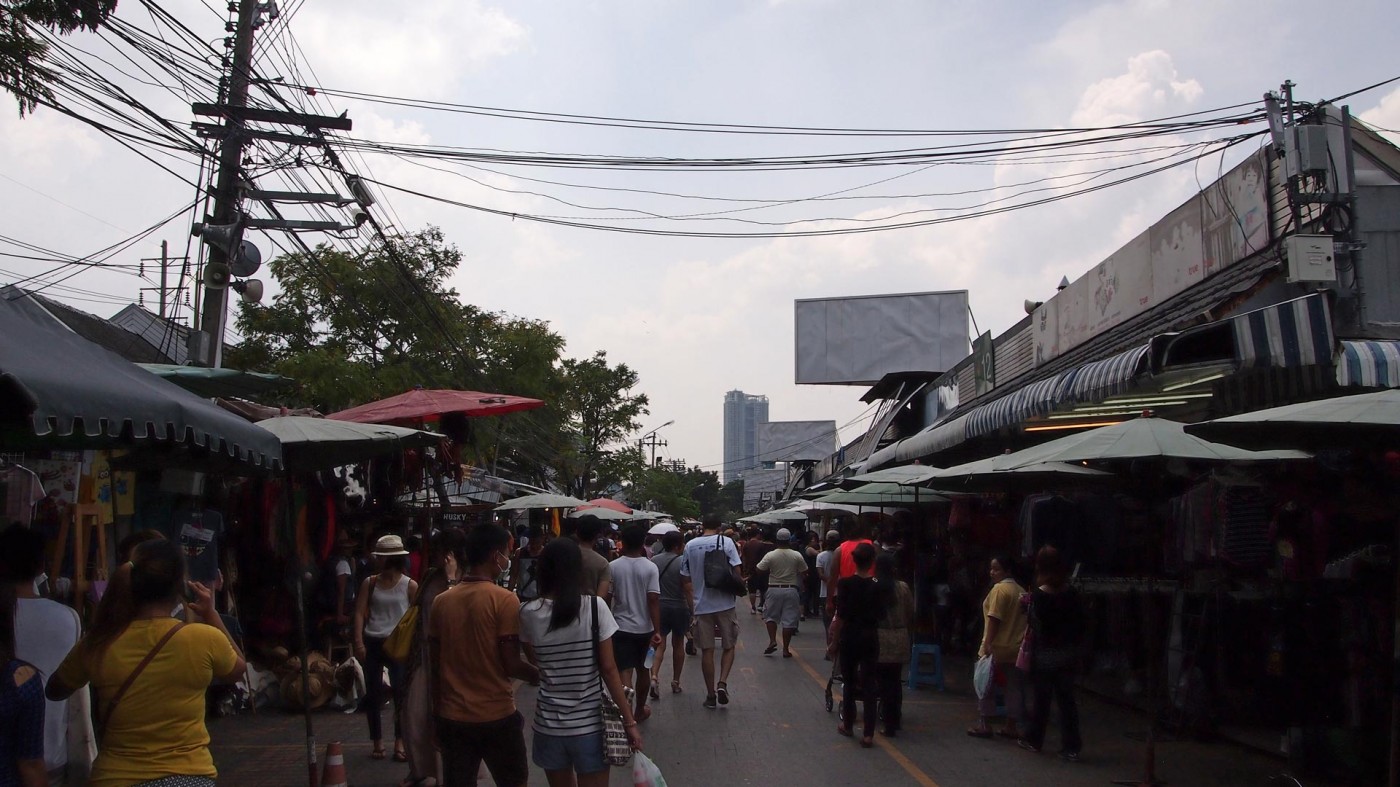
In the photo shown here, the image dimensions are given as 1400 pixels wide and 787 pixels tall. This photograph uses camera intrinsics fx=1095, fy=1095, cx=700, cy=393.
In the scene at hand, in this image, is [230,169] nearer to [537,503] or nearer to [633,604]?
[633,604]

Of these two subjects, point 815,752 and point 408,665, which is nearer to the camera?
point 408,665

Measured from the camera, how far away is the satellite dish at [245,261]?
13.4m

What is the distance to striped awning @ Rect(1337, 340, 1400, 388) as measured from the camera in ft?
26.3

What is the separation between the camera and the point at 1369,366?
26.6ft

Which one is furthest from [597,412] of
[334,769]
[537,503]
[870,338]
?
[334,769]

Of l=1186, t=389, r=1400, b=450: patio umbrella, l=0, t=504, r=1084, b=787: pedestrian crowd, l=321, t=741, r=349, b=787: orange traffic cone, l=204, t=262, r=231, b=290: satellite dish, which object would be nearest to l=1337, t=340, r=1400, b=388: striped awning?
l=1186, t=389, r=1400, b=450: patio umbrella

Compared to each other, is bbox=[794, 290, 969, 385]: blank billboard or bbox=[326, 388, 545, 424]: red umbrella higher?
bbox=[794, 290, 969, 385]: blank billboard

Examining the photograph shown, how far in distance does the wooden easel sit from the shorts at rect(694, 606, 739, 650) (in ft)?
18.0

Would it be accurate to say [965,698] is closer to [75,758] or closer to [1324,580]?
[1324,580]

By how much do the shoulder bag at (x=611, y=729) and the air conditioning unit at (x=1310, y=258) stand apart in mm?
8252

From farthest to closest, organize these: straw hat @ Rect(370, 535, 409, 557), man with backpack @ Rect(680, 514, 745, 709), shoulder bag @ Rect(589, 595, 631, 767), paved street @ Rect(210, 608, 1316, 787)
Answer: man with backpack @ Rect(680, 514, 745, 709)
straw hat @ Rect(370, 535, 409, 557)
paved street @ Rect(210, 608, 1316, 787)
shoulder bag @ Rect(589, 595, 631, 767)

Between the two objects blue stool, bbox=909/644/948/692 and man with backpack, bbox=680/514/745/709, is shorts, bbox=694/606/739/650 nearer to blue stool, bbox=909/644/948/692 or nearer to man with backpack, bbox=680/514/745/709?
man with backpack, bbox=680/514/745/709

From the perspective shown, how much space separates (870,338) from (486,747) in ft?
125

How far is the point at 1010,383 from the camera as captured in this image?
67.9 feet
